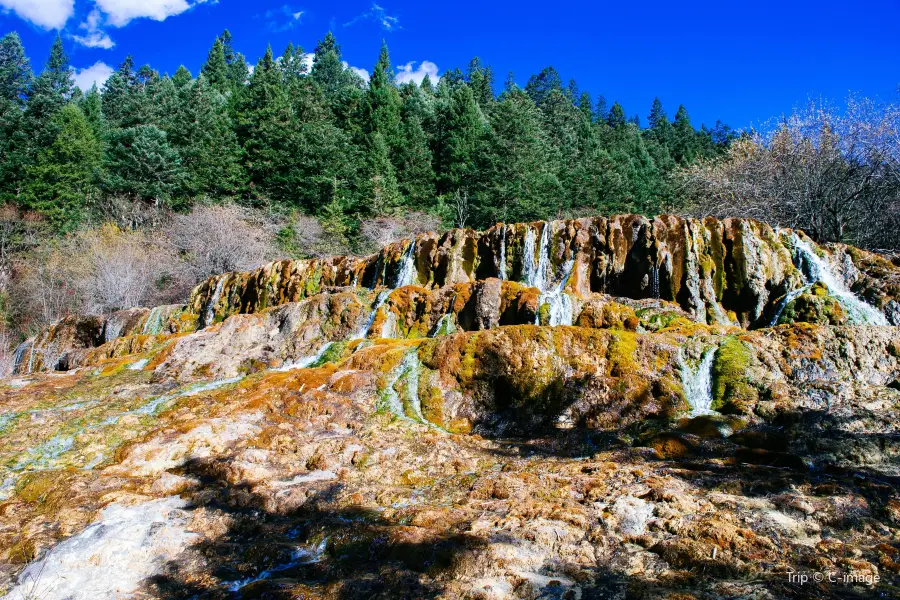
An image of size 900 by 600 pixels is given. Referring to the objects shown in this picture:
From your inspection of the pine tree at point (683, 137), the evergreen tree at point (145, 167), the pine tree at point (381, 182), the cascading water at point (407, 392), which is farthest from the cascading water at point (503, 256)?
the pine tree at point (683, 137)

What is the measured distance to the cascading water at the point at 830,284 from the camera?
11.8 m

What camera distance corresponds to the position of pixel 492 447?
7.49 meters

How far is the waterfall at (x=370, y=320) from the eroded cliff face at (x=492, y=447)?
0.57ft

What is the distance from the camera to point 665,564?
4.08 meters

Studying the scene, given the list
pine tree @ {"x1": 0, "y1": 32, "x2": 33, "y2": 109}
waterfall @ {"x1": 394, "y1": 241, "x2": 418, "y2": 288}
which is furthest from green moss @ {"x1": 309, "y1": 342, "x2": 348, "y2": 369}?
pine tree @ {"x1": 0, "y1": 32, "x2": 33, "y2": 109}

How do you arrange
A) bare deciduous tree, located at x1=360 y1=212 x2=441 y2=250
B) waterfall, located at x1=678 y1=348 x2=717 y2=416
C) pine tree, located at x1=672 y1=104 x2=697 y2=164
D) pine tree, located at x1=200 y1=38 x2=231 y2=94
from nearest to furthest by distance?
waterfall, located at x1=678 y1=348 x2=717 y2=416, bare deciduous tree, located at x1=360 y1=212 x2=441 y2=250, pine tree, located at x1=200 y1=38 x2=231 y2=94, pine tree, located at x1=672 y1=104 x2=697 y2=164

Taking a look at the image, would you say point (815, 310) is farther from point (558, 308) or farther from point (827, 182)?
point (827, 182)

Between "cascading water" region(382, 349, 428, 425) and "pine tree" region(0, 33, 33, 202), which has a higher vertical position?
"pine tree" region(0, 33, 33, 202)

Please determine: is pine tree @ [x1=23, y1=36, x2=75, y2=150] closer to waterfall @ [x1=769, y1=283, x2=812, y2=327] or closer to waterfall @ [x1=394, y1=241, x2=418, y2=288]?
waterfall @ [x1=394, y1=241, x2=418, y2=288]

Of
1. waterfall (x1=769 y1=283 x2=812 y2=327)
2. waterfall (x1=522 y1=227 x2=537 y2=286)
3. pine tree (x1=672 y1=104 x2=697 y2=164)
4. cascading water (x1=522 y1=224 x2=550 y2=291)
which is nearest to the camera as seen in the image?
waterfall (x1=769 y1=283 x2=812 y2=327)

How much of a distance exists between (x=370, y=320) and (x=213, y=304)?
1105 cm

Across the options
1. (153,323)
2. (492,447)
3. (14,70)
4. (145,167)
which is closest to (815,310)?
(492,447)

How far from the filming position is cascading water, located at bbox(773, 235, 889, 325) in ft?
38.7

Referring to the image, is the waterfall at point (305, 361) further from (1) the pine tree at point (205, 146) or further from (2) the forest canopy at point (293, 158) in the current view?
(1) the pine tree at point (205, 146)
